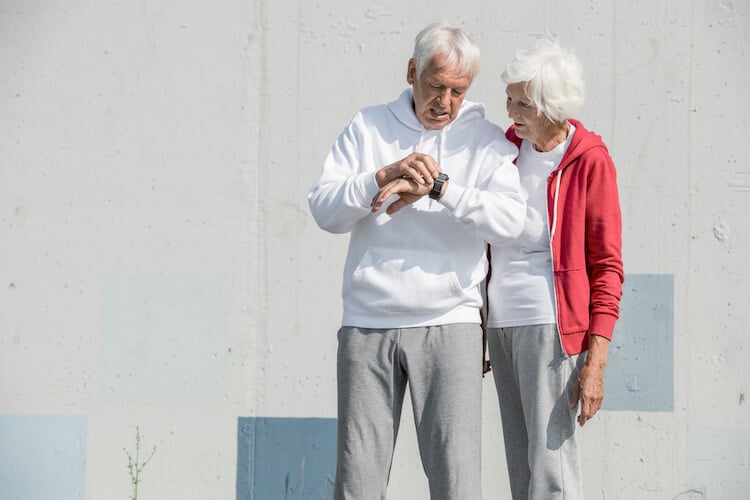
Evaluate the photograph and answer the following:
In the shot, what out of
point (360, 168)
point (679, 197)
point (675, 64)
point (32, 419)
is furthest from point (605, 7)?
point (32, 419)

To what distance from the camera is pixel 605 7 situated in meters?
3.59

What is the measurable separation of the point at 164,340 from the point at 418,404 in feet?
5.33

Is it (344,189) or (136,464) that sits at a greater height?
(344,189)

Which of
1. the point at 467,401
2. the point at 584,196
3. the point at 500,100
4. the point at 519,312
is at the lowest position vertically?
the point at 467,401

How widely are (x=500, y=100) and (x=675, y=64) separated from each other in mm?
645

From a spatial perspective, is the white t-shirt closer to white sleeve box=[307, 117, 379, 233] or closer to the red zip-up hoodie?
the red zip-up hoodie

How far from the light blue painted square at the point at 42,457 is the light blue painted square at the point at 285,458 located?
639mm

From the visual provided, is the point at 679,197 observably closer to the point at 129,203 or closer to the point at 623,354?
the point at 623,354

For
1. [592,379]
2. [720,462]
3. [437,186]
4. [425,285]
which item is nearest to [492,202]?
[437,186]

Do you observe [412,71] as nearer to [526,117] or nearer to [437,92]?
[437,92]

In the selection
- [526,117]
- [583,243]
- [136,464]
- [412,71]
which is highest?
[412,71]

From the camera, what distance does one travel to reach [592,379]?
7.85 feet

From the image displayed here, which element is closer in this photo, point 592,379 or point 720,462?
point 592,379

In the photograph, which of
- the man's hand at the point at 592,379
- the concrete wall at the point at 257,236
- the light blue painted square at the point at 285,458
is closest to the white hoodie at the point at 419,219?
the man's hand at the point at 592,379
